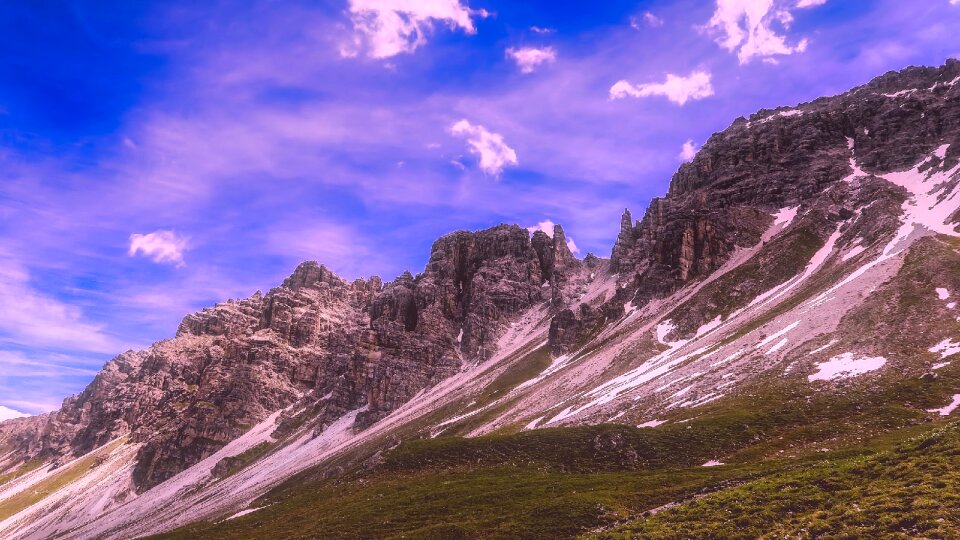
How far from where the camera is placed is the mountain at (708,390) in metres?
40.7

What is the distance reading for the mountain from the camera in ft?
134

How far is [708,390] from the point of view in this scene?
70.9 metres

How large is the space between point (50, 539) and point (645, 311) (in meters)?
196

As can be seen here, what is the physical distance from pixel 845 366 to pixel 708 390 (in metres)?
15.6

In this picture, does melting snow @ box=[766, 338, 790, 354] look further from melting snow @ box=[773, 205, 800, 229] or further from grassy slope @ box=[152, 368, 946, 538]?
melting snow @ box=[773, 205, 800, 229]

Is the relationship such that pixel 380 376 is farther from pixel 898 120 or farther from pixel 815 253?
pixel 898 120

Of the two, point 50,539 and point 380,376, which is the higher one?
point 380,376

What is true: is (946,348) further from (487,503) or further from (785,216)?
(785,216)

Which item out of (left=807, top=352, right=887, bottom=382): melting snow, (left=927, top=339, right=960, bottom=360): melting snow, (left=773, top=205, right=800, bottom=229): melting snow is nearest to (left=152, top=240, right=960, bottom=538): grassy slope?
(left=927, top=339, right=960, bottom=360): melting snow

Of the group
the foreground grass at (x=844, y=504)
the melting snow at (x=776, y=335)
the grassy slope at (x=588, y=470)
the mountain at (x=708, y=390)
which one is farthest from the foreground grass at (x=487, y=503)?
the melting snow at (x=776, y=335)

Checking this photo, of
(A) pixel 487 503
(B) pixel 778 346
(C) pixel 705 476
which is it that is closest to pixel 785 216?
(B) pixel 778 346

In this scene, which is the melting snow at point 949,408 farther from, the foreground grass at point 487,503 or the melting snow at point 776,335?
the melting snow at point 776,335

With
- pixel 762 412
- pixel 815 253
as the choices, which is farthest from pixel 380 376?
pixel 762 412

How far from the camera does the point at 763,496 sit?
3203 centimetres
